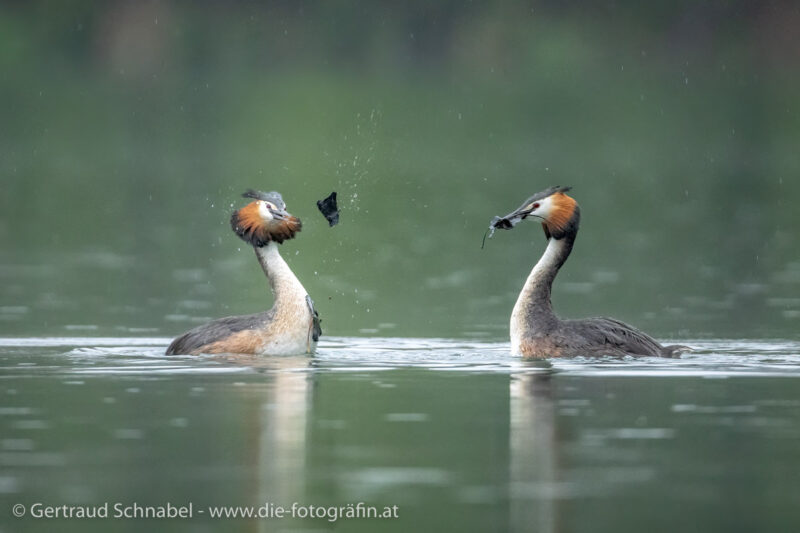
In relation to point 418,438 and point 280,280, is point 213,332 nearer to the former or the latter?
point 280,280

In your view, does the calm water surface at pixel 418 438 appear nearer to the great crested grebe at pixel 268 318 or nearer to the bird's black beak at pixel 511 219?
the great crested grebe at pixel 268 318

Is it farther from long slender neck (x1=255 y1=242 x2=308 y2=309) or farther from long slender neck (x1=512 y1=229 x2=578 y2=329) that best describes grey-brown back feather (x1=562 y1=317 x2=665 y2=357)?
long slender neck (x1=255 y1=242 x2=308 y2=309)

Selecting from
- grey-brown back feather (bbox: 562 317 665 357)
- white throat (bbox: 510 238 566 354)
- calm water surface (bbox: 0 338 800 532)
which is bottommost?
calm water surface (bbox: 0 338 800 532)

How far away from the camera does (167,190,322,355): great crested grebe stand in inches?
708

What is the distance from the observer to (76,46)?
71125mm

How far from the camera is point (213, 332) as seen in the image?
1802 centimetres

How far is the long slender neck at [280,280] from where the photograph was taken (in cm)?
→ 1844

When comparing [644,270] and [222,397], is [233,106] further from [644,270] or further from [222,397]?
[222,397]

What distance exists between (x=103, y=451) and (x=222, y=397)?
2193 mm

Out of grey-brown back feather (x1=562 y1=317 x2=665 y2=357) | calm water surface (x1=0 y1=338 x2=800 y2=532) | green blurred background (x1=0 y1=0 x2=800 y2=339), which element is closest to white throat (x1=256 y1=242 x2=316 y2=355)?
calm water surface (x1=0 y1=338 x2=800 y2=532)

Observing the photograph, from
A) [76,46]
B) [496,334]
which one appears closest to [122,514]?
[496,334]

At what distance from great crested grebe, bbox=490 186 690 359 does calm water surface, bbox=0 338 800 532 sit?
28cm

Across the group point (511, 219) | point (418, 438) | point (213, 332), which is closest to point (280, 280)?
point (213, 332)

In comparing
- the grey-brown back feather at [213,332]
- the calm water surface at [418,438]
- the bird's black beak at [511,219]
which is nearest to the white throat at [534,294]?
the calm water surface at [418,438]
